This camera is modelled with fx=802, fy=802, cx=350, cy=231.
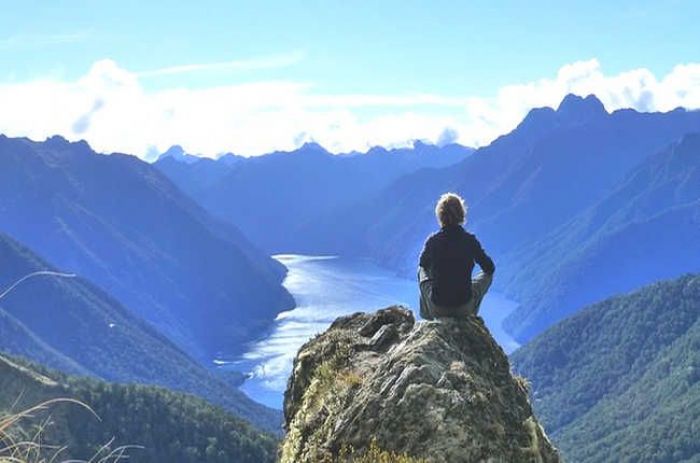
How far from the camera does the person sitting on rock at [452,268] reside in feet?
32.1

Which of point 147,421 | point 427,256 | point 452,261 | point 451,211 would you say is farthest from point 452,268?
point 147,421

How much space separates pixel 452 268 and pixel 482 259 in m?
0.45

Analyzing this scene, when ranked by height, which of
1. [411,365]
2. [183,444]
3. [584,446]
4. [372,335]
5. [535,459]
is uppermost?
[584,446]

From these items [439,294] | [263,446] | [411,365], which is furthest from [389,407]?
[263,446]

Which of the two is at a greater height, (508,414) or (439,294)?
(439,294)

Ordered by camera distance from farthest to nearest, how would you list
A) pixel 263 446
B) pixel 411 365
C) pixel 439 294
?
pixel 263 446 → pixel 439 294 → pixel 411 365

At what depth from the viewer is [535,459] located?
23.7ft

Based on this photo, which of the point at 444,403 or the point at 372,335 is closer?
the point at 444,403

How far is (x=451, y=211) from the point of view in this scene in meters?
10.3

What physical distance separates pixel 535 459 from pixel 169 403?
360 ft

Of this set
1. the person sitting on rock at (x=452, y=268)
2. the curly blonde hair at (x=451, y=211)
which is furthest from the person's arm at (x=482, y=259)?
the curly blonde hair at (x=451, y=211)

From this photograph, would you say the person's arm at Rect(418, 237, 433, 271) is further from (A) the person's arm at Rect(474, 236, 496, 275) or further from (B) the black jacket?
(A) the person's arm at Rect(474, 236, 496, 275)

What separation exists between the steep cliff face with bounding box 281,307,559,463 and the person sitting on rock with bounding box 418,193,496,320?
0.47 meters

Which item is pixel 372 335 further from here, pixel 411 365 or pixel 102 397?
pixel 102 397
